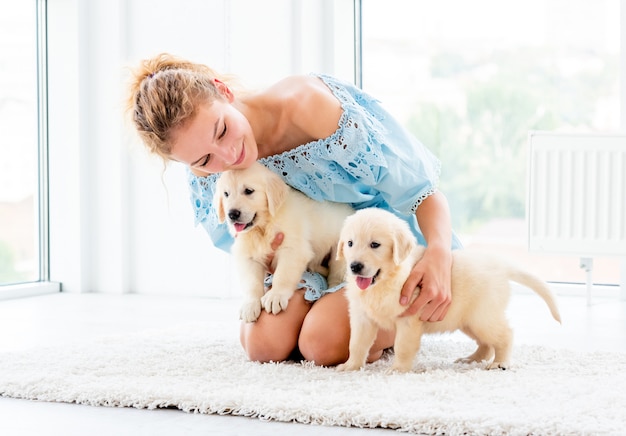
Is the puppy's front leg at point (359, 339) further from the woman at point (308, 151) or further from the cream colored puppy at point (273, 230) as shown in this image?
the cream colored puppy at point (273, 230)

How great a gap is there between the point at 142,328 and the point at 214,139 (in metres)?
1.18

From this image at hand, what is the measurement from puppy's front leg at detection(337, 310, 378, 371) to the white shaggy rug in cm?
5

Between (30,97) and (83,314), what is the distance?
1.46m

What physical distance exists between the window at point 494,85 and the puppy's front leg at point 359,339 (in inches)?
83.0

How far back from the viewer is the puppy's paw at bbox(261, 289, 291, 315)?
2.09 meters

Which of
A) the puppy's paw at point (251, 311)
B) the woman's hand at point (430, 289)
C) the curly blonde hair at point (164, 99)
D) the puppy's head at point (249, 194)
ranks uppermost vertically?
the curly blonde hair at point (164, 99)

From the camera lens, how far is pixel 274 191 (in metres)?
2.05

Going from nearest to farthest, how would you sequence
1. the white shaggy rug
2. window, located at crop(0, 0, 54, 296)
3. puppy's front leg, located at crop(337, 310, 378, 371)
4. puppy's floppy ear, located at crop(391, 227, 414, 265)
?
the white shaggy rug < puppy's floppy ear, located at crop(391, 227, 414, 265) < puppy's front leg, located at crop(337, 310, 378, 371) < window, located at crop(0, 0, 54, 296)

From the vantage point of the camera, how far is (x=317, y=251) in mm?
2176

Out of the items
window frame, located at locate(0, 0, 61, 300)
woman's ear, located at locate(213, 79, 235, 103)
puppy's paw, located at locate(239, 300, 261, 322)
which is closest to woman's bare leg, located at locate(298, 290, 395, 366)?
puppy's paw, located at locate(239, 300, 261, 322)

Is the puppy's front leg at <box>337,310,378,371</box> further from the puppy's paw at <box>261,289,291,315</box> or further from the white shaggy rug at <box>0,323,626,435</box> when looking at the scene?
the puppy's paw at <box>261,289,291,315</box>

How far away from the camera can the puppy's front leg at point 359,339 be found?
1932 mm

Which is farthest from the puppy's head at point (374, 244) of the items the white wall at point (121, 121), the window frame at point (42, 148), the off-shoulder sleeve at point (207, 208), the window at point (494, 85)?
the window frame at point (42, 148)

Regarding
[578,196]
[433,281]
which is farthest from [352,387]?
[578,196]
